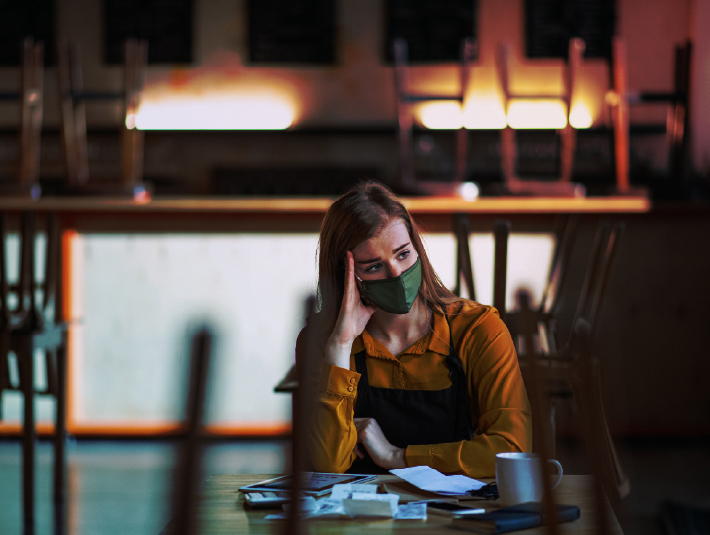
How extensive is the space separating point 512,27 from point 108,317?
9.71 feet

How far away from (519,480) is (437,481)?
155mm

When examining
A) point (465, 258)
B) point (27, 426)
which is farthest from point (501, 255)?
point (27, 426)

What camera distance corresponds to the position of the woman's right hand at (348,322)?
1.54 meters

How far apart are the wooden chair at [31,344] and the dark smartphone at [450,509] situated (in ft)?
6.41

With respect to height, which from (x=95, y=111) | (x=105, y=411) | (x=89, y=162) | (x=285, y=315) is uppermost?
(x=95, y=111)

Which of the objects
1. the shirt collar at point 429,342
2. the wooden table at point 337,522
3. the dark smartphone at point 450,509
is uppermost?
the shirt collar at point 429,342

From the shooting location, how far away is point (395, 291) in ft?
5.12

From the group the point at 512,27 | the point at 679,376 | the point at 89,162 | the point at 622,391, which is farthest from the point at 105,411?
the point at 512,27

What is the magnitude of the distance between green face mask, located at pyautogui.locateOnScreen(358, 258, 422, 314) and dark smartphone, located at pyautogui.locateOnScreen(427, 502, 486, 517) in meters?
0.57

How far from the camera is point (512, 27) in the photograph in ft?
15.2

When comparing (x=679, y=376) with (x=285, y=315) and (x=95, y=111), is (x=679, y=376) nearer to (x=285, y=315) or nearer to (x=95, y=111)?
(x=285, y=315)

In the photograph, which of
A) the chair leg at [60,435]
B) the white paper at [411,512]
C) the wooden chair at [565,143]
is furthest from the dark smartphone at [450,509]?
the wooden chair at [565,143]

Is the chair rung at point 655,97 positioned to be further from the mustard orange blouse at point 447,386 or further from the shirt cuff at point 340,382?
the shirt cuff at point 340,382

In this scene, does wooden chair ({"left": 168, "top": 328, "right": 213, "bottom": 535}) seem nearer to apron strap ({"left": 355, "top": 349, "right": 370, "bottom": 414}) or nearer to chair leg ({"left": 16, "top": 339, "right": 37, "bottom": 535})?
apron strap ({"left": 355, "top": 349, "right": 370, "bottom": 414})
